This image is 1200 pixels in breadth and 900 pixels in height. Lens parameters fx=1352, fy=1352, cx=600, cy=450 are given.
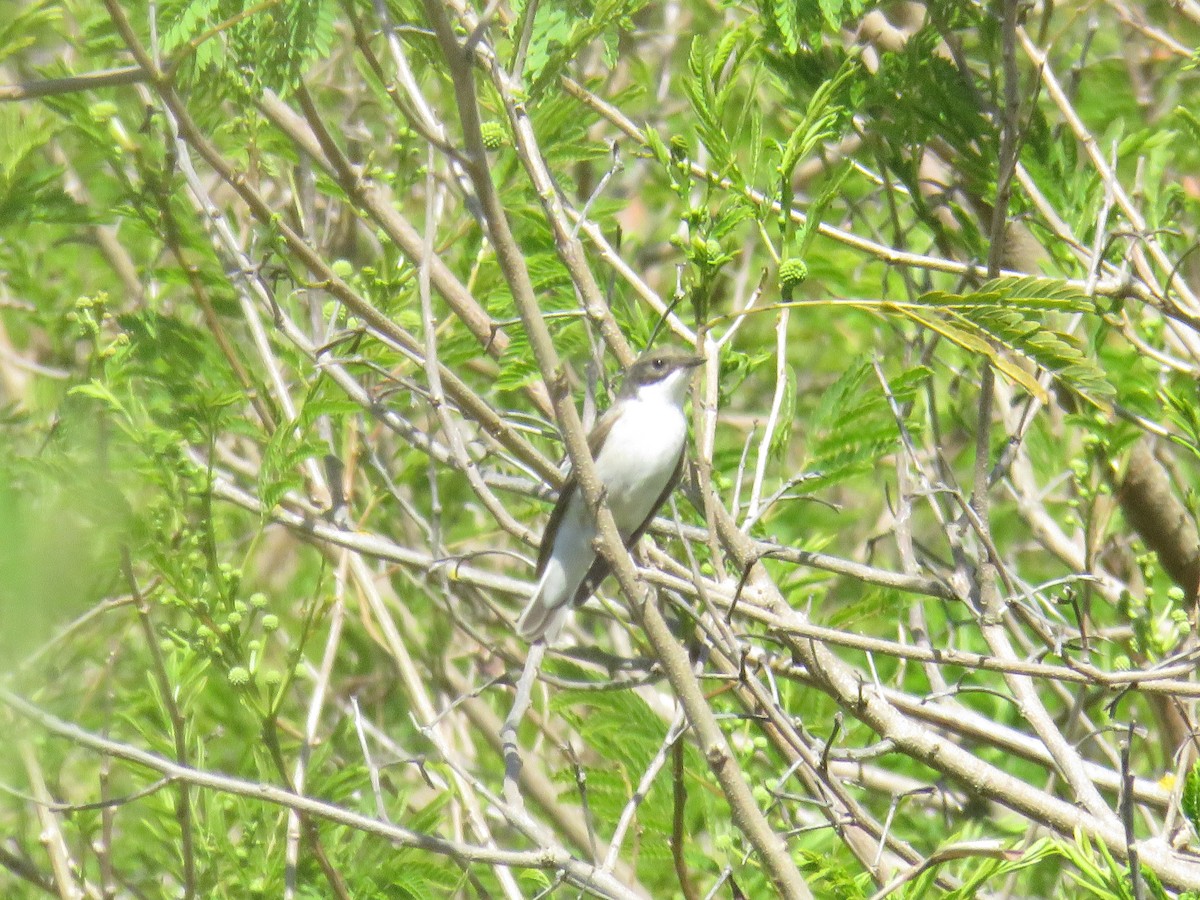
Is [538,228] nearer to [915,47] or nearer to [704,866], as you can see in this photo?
[915,47]

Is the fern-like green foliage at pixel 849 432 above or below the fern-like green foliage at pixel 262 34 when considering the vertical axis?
below

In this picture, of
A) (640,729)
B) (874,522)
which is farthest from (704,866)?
(874,522)

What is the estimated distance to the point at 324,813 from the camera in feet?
7.76

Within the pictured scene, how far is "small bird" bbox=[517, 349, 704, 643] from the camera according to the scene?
4305 millimetres

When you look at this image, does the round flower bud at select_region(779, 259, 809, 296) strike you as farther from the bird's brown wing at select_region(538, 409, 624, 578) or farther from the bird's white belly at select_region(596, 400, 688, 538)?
the bird's white belly at select_region(596, 400, 688, 538)

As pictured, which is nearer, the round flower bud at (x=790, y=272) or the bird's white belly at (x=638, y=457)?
the round flower bud at (x=790, y=272)

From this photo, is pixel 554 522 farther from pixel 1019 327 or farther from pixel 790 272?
pixel 1019 327

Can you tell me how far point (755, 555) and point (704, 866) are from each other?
1133 millimetres

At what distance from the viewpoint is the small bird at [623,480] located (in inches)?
169

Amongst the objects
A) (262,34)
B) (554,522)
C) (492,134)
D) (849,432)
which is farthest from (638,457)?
(262,34)

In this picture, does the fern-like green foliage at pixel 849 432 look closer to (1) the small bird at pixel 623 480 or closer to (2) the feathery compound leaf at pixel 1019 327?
(1) the small bird at pixel 623 480

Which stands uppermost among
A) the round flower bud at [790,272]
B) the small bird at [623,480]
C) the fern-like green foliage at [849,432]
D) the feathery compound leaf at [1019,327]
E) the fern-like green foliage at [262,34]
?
the fern-like green foliage at [262,34]

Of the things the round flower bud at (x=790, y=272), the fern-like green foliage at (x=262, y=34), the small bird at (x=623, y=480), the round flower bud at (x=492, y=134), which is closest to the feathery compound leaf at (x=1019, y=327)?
the round flower bud at (x=790, y=272)

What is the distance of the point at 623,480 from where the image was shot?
4.87 metres
